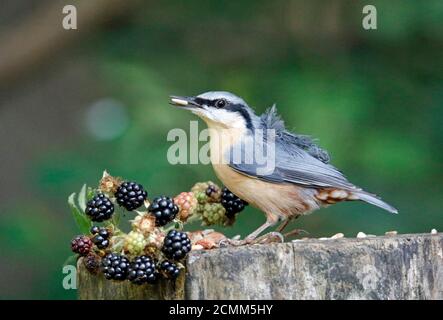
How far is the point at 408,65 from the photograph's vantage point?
7152 mm

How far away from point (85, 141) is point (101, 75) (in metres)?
0.70

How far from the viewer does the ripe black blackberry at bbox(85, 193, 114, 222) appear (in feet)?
13.6

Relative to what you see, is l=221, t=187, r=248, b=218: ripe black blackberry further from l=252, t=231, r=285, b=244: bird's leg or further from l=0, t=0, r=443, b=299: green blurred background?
l=0, t=0, r=443, b=299: green blurred background

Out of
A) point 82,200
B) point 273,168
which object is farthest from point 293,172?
point 82,200

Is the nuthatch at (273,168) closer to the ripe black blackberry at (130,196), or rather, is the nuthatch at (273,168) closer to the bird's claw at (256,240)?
the bird's claw at (256,240)

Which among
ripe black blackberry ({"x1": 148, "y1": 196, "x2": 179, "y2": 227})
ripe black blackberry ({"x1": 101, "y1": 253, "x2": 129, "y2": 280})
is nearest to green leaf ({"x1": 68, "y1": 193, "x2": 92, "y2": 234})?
ripe black blackberry ({"x1": 148, "y1": 196, "x2": 179, "y2": 227})

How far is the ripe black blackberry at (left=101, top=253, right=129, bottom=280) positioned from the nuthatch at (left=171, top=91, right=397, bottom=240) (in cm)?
110

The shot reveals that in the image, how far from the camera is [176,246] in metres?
3.82

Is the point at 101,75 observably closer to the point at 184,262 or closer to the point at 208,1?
the point at 208,1

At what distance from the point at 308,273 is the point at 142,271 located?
0.69m

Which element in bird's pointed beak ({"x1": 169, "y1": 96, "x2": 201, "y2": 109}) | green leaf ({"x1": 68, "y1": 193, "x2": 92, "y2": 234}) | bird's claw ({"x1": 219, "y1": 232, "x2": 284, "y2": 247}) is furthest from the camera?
bird's pointed beak ({"x1": 169, "y1": 96, "x2": 201, "y2": 109})

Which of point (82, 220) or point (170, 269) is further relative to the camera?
point (82, 220)

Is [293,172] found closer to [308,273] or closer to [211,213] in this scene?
[211,213]

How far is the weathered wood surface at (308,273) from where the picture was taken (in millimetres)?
3779
